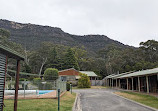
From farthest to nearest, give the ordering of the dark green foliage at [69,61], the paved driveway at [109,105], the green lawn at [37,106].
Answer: the dark green foliage at [69,61] < the paved driveway at [109,105] < the green lawn at [37,106]

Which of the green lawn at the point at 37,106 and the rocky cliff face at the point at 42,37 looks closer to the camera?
the green lawn at the point at 37,106

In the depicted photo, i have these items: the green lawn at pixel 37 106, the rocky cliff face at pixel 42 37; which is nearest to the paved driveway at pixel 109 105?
the green lawn at pixel 37 106

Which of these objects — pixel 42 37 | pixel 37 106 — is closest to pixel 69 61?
pixel 42 37

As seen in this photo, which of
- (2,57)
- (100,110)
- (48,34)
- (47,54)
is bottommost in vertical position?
(100,110)

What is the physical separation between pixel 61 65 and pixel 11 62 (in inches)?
625

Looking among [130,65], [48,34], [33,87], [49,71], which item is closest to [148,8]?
[33,87]

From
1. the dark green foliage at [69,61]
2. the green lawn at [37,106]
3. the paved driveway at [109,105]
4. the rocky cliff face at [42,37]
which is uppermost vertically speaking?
the rocky cliff face at [42,37]

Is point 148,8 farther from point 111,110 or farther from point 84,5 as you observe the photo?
point 111,110

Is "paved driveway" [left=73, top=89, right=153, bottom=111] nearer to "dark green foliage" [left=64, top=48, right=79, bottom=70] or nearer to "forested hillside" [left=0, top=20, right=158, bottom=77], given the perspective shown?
"forested hillside" [left=0, top=20, right=158, bottom=77]

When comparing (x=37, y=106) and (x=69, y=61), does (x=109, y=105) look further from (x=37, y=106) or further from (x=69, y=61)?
(x=69, y=61)

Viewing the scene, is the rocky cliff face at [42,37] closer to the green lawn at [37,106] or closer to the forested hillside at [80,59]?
the forested hillside at [80,59]

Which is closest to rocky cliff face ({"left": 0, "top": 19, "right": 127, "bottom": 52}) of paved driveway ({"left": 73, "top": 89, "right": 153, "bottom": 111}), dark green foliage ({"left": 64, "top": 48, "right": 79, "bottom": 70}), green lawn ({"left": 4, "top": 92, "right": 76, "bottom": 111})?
dark green foliage ({"left": 64, "top": 48, "right": 79, "bottom": 70})

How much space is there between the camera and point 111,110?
8602 mm

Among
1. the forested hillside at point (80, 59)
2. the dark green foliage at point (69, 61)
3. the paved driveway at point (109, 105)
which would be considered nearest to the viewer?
the paved driveway at point (109, 105)
